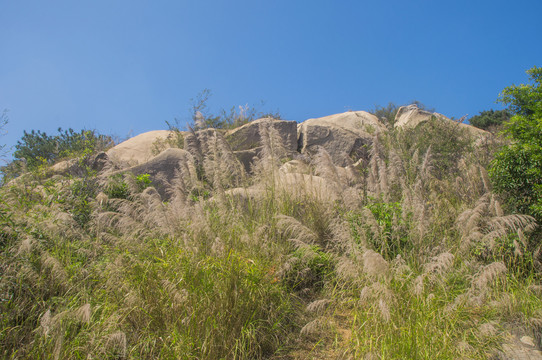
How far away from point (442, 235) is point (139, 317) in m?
3.71

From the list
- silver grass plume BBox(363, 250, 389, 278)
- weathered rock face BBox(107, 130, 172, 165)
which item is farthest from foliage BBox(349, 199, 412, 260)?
weathered rock face BBox(107, 130, 172, 165)

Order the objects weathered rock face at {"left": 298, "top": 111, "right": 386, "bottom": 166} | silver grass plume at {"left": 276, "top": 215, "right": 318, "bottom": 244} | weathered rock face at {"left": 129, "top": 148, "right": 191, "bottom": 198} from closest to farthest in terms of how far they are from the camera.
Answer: silver grass plume at {"left": 276, "top": 215, "right": 318, "bottom": 244}, weathered rock face at {"left": 129, "top": 148, "right": 191, "bottom": 198}, weathered rock face at {"left": 298, "top": 111, "right": 386, "bottom": 166}

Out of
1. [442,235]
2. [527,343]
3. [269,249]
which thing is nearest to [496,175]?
[442,235]

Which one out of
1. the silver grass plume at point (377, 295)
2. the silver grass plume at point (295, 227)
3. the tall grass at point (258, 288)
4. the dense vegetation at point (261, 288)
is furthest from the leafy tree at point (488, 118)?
the silver grass plume at point (377, 295)

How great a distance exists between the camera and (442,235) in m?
4.44

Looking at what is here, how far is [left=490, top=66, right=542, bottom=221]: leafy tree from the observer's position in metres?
4.65

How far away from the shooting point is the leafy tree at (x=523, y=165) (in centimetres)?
465

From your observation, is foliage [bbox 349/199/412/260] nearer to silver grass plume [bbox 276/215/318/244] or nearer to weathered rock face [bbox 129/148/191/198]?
silver grass plume [bbox 276/215/318/244]

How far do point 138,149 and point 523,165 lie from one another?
14.3 meters

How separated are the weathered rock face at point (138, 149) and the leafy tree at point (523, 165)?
12.1 m

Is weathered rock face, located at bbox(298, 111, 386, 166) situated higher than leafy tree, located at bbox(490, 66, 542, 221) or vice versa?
weathered rock face, located at bbox(298, 111, 386, 166)

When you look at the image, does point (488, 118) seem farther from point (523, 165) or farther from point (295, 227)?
point (295, 227)

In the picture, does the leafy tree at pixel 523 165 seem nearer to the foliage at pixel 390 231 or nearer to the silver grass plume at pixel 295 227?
the foliage at pixel 390 231

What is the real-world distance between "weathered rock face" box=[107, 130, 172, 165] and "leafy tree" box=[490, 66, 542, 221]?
39.6ft
